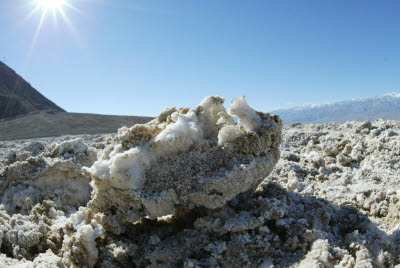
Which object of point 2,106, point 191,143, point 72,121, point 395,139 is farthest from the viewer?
point 2,106

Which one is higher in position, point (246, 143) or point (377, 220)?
point (246, 143)

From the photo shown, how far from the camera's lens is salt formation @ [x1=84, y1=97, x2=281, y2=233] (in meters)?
2.51

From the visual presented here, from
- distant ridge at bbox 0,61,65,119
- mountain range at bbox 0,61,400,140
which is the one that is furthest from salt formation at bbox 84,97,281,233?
distant ridge at bbox 0,61,65,119

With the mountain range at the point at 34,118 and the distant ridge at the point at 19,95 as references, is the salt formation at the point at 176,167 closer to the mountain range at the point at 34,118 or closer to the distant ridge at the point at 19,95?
the mountain range at the point at 34,118

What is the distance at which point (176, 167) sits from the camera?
2.59 meters

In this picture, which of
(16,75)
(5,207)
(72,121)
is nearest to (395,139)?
(5,207)

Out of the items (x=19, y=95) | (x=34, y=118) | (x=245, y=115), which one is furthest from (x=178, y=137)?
(x=19, y=95)

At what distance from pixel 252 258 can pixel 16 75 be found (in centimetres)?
6899

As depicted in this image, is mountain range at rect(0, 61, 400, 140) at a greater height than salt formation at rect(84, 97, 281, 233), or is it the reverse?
mountain range at rect(0, 61, 400, 140)

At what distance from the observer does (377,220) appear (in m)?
2.88

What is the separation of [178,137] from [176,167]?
0.87 ft

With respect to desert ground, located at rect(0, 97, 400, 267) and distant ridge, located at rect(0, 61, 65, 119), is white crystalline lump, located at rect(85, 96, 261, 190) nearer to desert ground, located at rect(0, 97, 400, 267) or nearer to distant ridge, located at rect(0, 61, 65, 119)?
desert ground, located at rect(0, 97, 400, 267)

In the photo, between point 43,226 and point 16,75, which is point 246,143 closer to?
point 43,226

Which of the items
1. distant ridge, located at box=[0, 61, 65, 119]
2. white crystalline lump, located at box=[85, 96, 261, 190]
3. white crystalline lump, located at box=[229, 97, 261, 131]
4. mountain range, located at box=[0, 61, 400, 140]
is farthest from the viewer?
distant ridge, located at box=[0, 61, 65, 119]
